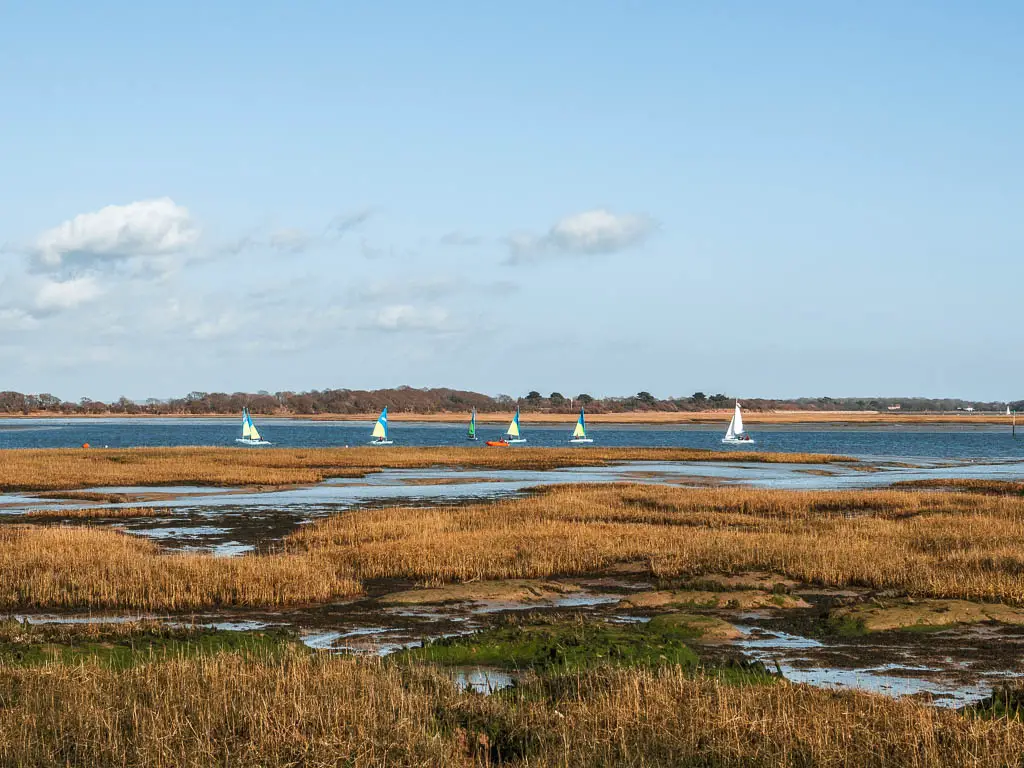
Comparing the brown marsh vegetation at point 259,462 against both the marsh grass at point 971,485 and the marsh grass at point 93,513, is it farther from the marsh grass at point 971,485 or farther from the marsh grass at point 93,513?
the marsh grass at point 971,485

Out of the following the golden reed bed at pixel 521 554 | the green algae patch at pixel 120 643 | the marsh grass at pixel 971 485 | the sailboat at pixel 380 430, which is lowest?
the marsh grass at pixel 971 485

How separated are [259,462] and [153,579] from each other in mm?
51644

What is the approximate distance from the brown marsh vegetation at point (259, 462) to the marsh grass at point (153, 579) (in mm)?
30588

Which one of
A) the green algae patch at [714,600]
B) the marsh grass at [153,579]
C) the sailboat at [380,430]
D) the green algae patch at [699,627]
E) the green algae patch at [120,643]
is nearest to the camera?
the green algae patch at [120,643]

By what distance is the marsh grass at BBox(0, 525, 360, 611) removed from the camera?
21.8 meters

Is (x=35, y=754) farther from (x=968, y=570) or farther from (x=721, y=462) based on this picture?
(x=721, y=462)

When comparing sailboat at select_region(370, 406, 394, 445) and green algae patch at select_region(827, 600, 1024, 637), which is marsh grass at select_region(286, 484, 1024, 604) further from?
sailboat at select_region(370, 406, 394, 445)

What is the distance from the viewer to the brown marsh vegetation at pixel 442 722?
1099 centimetres

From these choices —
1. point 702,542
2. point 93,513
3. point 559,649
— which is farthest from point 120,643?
point 93,513

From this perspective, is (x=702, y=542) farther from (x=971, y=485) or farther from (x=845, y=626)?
(x=971, y=485)

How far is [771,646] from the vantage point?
18094 mm

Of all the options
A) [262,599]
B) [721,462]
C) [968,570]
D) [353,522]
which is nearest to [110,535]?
[353,522]

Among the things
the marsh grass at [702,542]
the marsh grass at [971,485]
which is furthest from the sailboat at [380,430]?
the marsh grass at [702,542]

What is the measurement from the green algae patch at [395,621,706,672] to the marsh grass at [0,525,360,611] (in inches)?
247
